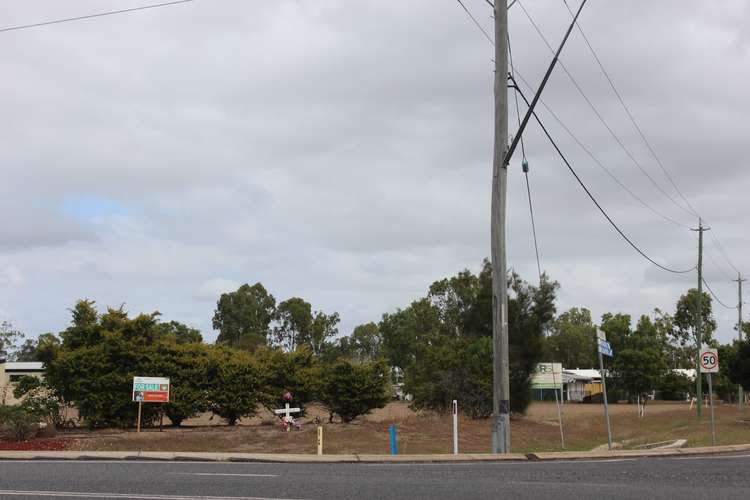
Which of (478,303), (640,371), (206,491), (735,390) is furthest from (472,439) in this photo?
(735,390)

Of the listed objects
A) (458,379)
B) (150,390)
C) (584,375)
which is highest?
(584,375)

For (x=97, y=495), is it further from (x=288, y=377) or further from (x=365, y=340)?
(x=365, y=340)

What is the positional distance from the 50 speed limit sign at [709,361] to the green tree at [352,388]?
1174 centimetres

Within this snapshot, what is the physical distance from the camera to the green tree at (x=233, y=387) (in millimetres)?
28641

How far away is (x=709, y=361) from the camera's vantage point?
24.1 m

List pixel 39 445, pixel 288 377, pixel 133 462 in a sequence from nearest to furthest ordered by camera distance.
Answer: pixel 133 462 < pixel 39 445 < pixel 288 377

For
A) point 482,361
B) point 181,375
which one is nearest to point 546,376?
point 482,361

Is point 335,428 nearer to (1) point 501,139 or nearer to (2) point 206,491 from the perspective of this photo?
(1) point 501,139

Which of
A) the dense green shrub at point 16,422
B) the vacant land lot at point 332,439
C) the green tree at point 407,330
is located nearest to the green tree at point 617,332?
the green tree at point 407,330

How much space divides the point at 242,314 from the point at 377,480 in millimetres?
94309

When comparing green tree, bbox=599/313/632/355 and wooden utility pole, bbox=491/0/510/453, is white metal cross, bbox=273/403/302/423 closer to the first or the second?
wooden utility pole, bbox=491/0/510/453

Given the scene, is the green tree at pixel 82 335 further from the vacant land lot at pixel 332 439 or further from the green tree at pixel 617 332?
the green tree at pixel 617 332

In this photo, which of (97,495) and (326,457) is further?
(326,457)

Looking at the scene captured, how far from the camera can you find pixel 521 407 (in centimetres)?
3916
